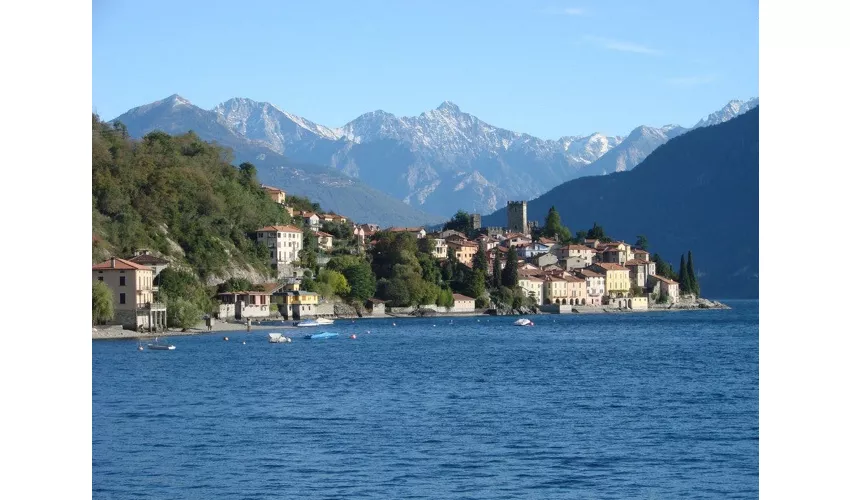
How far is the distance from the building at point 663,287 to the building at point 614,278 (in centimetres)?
249

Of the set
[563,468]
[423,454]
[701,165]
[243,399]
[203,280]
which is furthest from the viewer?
[701,165]

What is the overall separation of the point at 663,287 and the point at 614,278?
174 inches

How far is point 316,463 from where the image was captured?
10.8 meters

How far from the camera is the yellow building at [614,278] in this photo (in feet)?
236

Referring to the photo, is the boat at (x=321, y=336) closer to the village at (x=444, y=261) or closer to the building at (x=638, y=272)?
the village at (x=444, y=261)

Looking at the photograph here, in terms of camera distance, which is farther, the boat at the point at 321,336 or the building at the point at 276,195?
the building at the point at 276,195

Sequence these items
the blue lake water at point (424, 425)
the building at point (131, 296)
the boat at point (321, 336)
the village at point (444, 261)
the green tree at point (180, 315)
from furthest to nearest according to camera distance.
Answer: the green tree at point (180, 315) → the village at point (444, 261) → the building at point (131, 296) → the boat at point (321, 336) → the blue lake water at point (424, 425)

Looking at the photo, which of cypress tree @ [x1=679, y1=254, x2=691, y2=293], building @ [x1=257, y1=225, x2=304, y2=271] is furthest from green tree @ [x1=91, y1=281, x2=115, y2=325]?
cypress tree @ [x1=679, y1=254, x2=691, y2=293]

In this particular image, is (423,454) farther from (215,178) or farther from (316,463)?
(215,178)

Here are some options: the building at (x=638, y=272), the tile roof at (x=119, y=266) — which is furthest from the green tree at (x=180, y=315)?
the building at (x=638, y=272)

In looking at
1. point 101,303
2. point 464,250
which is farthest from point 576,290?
point 101,303

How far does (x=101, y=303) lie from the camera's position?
112ft
